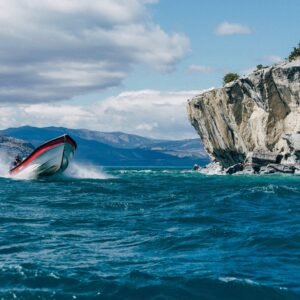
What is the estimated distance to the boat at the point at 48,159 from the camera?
46125mm

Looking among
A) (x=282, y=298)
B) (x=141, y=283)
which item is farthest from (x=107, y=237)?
(x=282, y=298)

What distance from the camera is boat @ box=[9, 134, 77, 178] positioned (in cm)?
4612

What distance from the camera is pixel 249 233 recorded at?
15.7 meters

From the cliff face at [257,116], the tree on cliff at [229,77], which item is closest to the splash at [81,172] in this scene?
the cliff face at [257,116]

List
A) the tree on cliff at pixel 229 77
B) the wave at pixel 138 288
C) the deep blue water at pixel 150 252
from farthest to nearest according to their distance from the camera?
the tree on cliff at pixel 229 77
the deep blue water at pixel 150 252
the wave at pixel 138 288

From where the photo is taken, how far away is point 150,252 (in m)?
13.3

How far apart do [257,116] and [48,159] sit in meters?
43.7

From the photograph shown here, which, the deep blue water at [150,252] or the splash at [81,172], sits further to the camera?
the splash at [81,172]

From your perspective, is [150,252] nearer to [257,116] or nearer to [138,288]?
[138,288]

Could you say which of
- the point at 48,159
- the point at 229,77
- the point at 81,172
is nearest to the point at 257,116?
the point at 229,77

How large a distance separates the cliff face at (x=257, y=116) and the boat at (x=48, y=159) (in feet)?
114

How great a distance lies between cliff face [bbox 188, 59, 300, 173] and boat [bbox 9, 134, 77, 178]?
34.6m

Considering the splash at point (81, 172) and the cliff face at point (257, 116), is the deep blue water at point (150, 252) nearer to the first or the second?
the splash at point (81, 172)

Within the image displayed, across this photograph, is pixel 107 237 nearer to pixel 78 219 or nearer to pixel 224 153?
pixel 78 219
